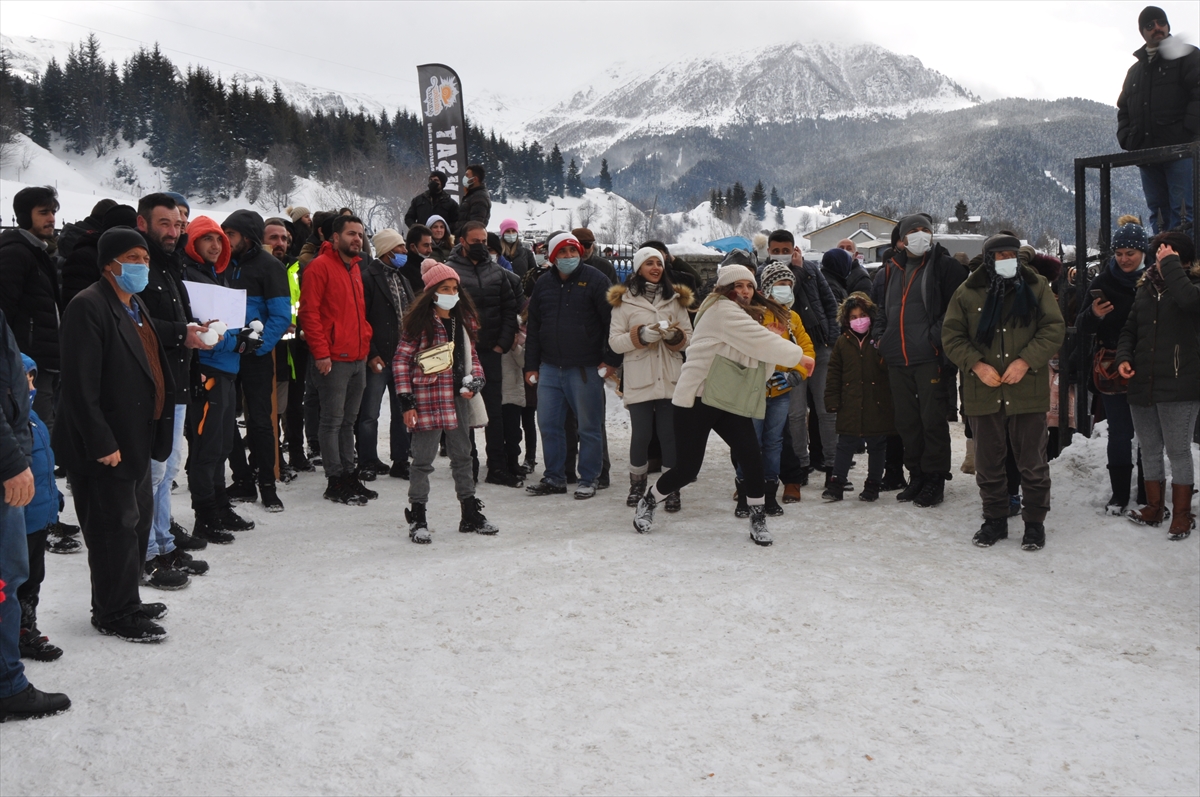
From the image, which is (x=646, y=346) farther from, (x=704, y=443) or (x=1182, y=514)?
(x=1182, y=514)

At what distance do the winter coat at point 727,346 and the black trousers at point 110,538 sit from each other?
11.1 feet

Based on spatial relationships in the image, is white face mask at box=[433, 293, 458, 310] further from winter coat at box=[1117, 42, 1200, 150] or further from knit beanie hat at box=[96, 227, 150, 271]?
winter coat at box=[1117, 42, 1200, 150]

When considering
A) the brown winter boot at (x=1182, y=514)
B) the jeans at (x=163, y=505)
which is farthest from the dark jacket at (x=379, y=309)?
the brown winter boot at (x=1182, y=514)

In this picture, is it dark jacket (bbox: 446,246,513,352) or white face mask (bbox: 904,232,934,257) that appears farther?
dark jacket (bbox: 446,246,513,352)

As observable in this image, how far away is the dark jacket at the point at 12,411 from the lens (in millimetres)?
3598

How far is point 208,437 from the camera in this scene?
20.3 ft

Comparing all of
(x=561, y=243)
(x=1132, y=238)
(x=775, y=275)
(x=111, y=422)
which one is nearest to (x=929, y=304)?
(x=775, y=275)

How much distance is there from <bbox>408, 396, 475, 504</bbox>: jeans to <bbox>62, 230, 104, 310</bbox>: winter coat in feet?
7.32

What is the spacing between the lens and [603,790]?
11.0 feet

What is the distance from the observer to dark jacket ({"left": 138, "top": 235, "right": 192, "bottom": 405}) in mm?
5152

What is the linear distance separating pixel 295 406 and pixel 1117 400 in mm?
→ 6991

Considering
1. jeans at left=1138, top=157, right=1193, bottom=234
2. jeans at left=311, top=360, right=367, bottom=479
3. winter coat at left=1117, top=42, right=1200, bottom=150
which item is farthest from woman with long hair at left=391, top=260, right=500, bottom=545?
jeans at left=1138, top=157, right=1193, bottom=234

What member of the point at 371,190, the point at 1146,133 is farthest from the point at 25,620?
the point at 371,190

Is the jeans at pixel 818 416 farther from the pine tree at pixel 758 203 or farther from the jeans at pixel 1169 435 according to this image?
the pine tree at pixel 758 203
